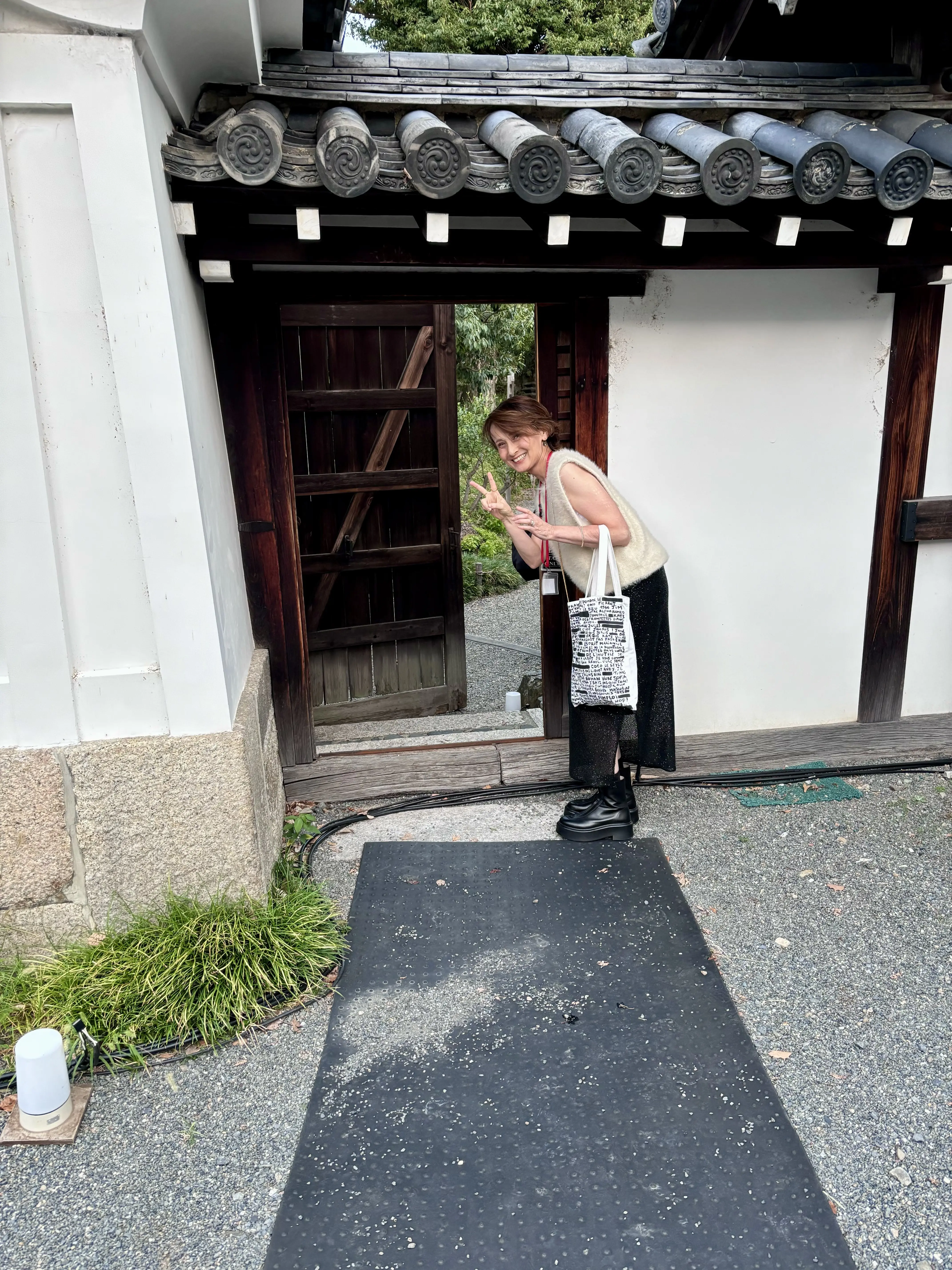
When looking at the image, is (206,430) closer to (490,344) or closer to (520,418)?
(520,418)

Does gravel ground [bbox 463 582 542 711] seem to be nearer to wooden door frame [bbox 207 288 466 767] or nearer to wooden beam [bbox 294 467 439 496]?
wooden beam [bbox 294 467 439 496]

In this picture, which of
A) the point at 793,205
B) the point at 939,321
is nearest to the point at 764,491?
the point at 939,321

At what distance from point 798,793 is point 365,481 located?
341 centimetres

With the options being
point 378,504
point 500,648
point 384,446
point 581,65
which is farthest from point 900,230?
point 500,648

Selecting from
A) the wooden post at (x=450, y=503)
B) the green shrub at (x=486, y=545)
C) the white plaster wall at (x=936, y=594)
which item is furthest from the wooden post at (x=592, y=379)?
the green shrub at (x=486, y=545)

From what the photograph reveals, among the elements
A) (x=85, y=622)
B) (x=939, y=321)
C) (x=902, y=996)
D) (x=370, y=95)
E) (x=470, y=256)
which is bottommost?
(x=902, y=996)

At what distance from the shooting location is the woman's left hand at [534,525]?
3402 mm

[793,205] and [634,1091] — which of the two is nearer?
[634,1091]

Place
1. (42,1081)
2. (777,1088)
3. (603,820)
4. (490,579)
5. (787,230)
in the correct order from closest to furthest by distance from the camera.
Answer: (42,1081)
(777,1088)
(787,230)
(603,820)
(490,579)

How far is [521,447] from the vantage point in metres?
3.52

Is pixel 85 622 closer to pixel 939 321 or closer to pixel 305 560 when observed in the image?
pixel 305 560

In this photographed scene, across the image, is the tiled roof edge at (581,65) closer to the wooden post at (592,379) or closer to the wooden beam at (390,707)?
the wooden post at (592,379)

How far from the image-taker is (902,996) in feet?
9.28

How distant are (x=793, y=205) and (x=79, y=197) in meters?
2.38
